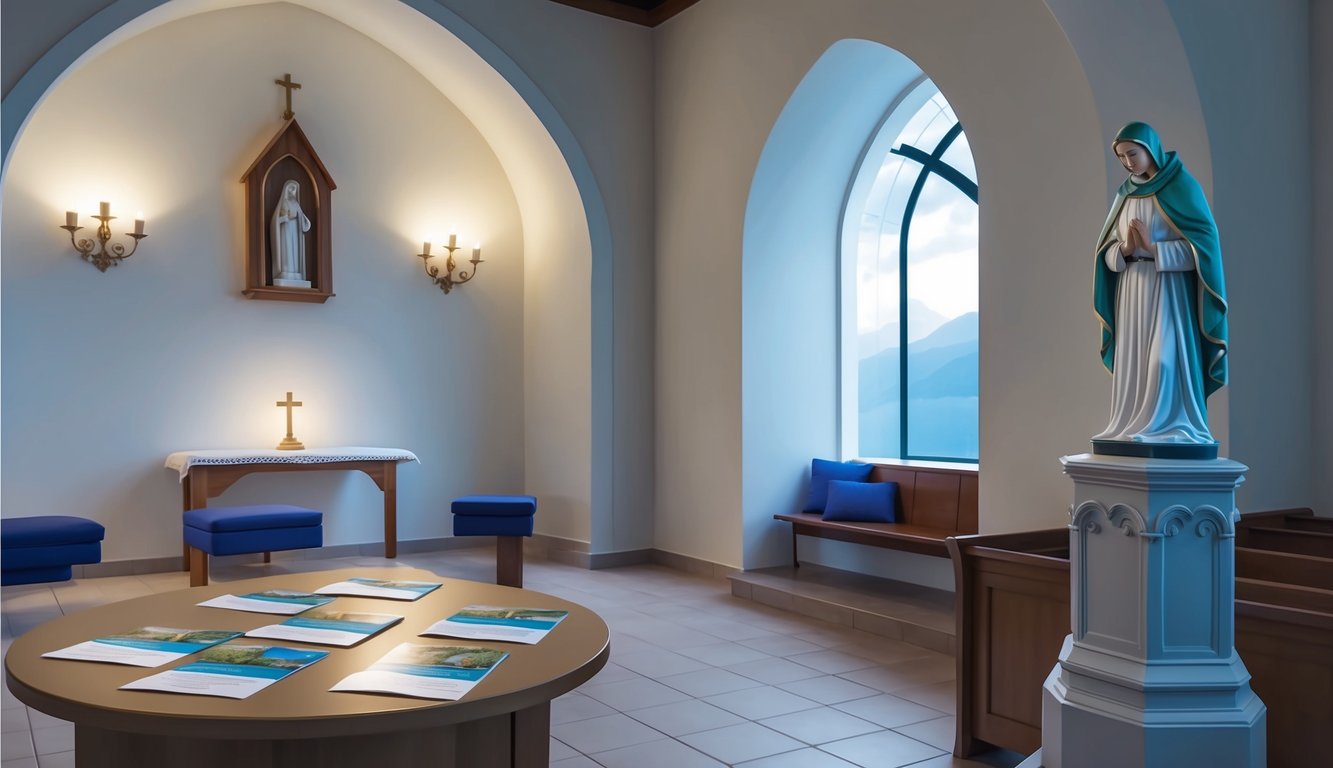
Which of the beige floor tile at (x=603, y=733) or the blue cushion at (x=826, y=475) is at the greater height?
the blue cushion at (x=826, y=475)

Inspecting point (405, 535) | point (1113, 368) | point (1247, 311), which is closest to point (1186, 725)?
point (1113, 368)

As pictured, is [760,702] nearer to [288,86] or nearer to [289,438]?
[289,438]

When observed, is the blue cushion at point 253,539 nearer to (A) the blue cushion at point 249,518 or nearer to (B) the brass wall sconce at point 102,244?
(A) the blue cushion at point 249,518

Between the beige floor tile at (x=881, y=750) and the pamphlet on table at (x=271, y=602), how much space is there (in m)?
1.99

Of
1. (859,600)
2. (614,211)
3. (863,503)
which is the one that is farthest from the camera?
(614,211)

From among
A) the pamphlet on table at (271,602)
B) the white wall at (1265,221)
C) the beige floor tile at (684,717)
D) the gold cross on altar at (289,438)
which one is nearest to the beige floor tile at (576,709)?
the beige floor tile at (684,717)

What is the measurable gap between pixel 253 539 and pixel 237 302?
2.13 m

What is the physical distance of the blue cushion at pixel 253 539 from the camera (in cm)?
574

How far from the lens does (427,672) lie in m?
1.94

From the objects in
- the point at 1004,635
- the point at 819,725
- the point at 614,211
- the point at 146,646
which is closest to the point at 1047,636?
the point at 1004,635

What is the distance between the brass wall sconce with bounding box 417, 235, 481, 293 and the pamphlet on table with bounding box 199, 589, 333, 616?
5.49 metres

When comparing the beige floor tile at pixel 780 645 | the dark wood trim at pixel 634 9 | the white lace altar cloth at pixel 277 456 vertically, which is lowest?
the beige floor tile at pixel 780 645

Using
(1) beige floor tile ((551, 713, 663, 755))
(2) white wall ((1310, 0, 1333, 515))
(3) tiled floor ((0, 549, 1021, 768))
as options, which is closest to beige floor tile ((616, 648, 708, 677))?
(3) tiled floor ((0, 549, 1021, 768))

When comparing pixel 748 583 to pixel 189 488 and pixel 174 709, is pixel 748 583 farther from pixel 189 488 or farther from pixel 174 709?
pixel 174 709
